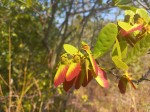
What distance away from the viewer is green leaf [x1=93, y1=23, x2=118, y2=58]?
0.55 metres

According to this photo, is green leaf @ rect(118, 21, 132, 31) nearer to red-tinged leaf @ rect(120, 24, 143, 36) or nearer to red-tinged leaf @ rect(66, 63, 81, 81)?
red-tinged leaf @ rect(120, 24, 143, 36)

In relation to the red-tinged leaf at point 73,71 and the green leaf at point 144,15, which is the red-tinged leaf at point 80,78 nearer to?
the red-tinged leaf at point 73,71

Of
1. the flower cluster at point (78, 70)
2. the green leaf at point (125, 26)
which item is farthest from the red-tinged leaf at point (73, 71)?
the green leaf at point (125, 26)

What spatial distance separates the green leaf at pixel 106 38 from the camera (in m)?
0.55

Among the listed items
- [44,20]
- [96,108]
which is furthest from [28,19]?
[96,108]

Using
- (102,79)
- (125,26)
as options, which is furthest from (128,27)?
(102,79)

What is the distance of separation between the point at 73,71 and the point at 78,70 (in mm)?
11

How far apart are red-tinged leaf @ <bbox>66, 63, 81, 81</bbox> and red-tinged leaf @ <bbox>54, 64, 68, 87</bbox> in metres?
0.01

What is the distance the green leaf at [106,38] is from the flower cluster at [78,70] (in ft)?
0.06

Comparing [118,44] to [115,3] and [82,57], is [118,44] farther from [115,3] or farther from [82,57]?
[115,3]

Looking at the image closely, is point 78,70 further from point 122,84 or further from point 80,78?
point 122,84

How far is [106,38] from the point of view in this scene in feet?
1.84

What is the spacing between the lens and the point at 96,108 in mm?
5246

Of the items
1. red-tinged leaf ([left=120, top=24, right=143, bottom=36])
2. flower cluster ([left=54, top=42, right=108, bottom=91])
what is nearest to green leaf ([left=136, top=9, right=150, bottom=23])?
red-tinged leaf ([left=120, top=24, right=143, bottom=36])
